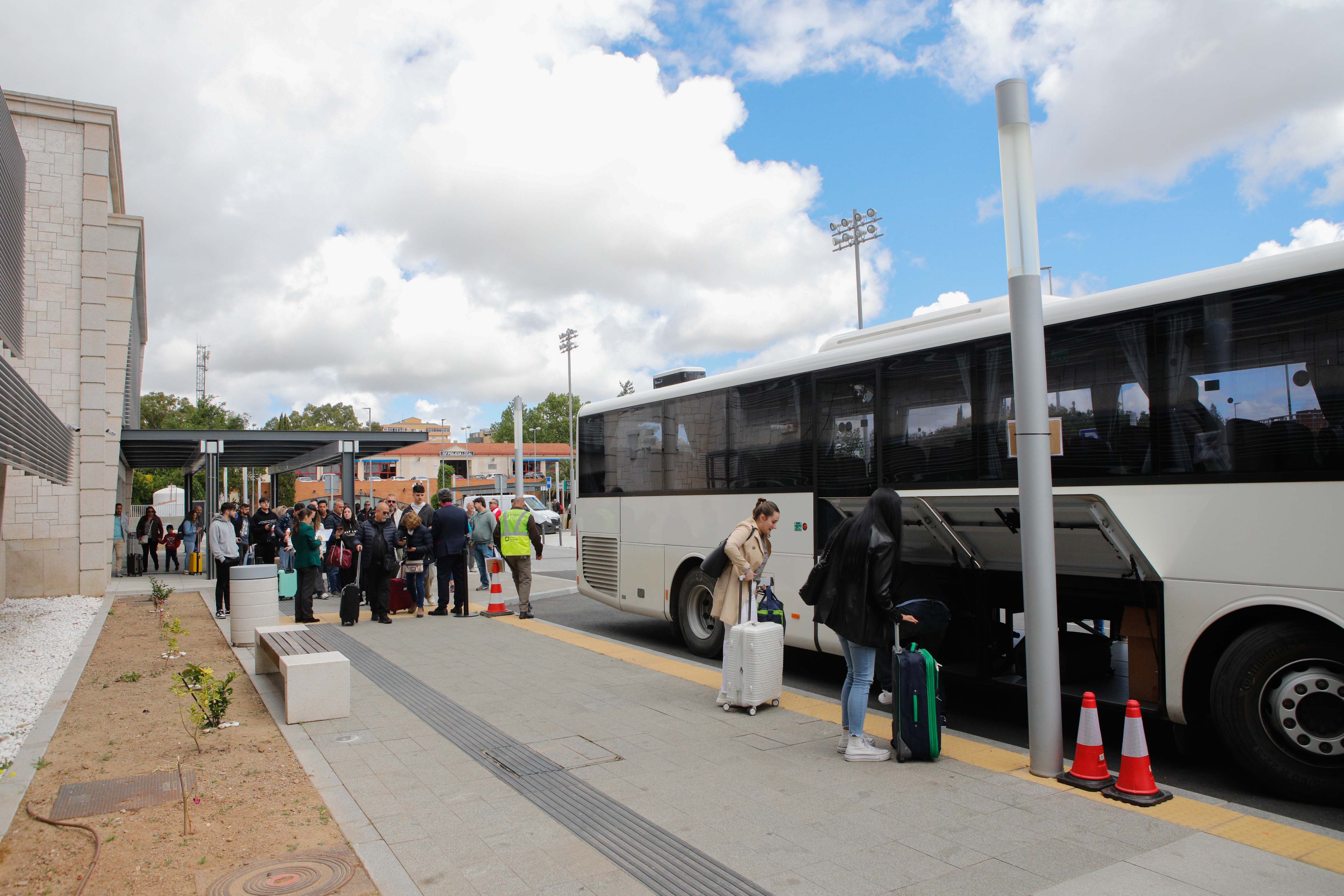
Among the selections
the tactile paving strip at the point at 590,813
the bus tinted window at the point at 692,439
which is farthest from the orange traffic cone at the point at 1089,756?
the bus tinted window at the point at 692,439

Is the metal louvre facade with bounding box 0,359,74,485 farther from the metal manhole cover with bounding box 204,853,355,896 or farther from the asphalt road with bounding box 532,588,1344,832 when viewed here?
the asphalt road with bounding box 532,588,1344,832

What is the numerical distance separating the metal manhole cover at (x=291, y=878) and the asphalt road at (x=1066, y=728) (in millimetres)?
4563

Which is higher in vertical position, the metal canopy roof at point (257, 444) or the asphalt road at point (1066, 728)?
the metal canopy roof at point (257, 444)

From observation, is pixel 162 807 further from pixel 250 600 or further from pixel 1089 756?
pixel 250 600

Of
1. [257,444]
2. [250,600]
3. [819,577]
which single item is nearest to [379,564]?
[250,600]

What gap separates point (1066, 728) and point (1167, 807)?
1979 millimetres

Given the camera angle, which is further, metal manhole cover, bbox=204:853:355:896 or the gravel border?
the gravel border

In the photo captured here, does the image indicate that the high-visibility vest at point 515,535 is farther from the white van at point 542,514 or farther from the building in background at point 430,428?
the building in background at point 430,428

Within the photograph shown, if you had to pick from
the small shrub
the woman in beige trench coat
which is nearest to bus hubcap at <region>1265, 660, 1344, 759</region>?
the woman in beige trench coat

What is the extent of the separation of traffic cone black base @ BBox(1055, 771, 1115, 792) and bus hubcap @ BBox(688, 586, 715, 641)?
4942 mm

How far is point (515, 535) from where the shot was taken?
1292 cm

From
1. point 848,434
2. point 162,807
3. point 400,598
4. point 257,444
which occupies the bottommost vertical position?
point 162,807

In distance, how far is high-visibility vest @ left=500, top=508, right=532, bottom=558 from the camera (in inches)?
508

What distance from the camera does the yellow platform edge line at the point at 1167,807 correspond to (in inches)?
164
